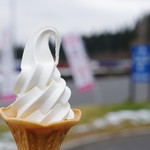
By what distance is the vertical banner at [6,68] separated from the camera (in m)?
7.61

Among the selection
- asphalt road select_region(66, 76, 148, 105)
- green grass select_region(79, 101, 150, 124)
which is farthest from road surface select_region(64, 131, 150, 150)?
asphalt road select_region(66, 76, 148, 105)

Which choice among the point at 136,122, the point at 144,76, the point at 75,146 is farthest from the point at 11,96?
the point at 144,76

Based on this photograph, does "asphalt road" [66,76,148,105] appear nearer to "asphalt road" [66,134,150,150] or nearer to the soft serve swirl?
"asphalt road" [66,134,150,150]

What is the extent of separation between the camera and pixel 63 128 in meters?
1.46

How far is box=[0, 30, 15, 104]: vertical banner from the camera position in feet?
25.0

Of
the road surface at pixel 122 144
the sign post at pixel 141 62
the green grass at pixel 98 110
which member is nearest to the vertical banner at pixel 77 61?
the green grass at pixel 98 110

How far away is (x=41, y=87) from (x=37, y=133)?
1.07 ft

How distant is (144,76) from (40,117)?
30.8ft

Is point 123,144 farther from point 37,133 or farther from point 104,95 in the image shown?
point 104,95

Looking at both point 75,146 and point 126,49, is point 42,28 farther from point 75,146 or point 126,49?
point 126,49

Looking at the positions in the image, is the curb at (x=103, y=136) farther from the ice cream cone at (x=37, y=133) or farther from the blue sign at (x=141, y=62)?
A: the ice cream cone at (x=37, y=133)

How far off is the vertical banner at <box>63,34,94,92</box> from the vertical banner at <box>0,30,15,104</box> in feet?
6.05

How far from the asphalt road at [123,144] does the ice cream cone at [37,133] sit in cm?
530

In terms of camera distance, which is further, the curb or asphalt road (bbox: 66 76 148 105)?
asphalt road (bbox: 66 76 148 105)
